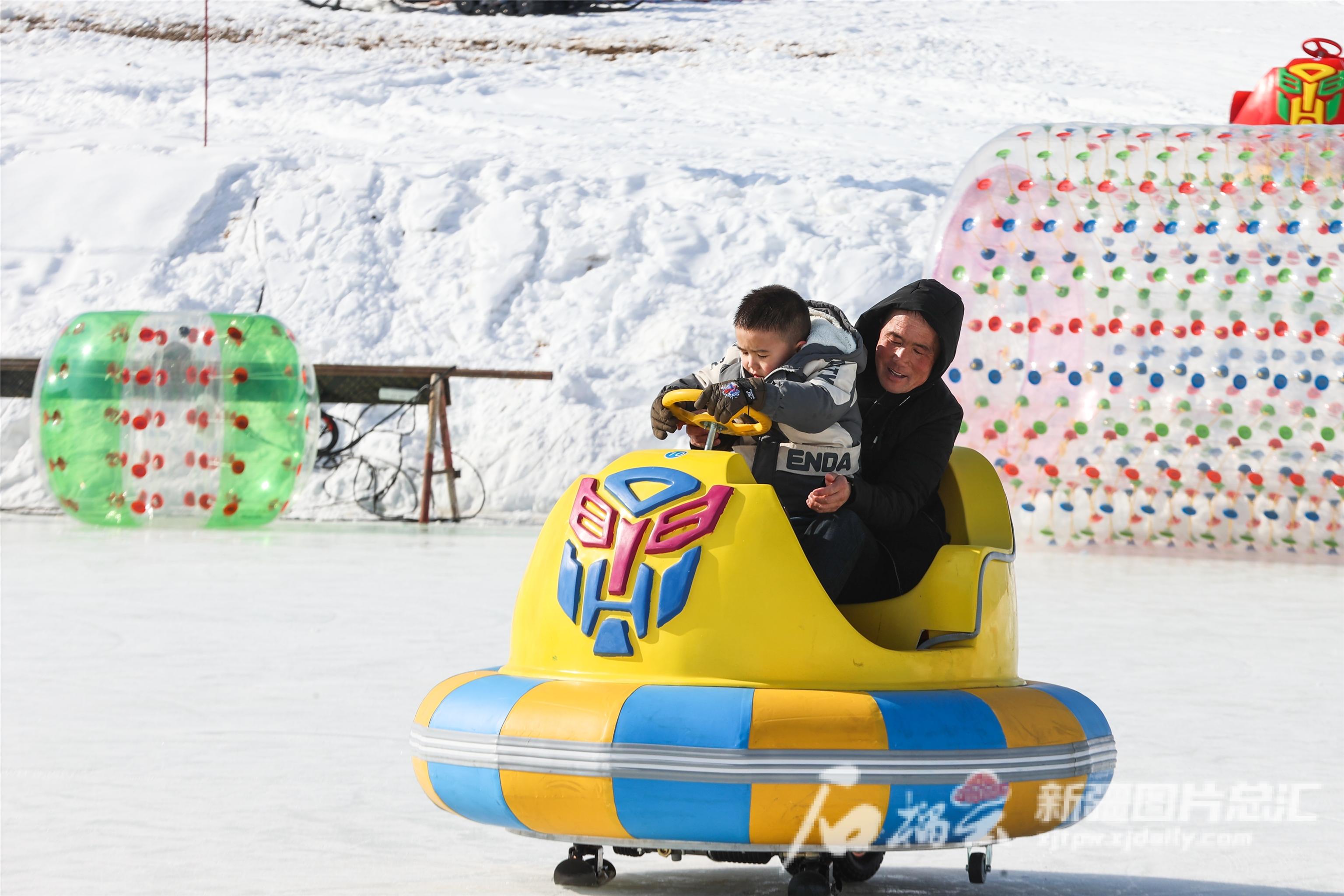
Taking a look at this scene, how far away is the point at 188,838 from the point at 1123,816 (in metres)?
1.86

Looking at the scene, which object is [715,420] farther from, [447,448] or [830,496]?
[447,448]

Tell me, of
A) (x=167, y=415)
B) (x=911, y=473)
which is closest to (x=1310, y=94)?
(x=167, y=415)

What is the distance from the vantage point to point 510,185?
14562 millimetres

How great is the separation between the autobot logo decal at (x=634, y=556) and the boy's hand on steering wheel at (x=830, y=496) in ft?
0.61

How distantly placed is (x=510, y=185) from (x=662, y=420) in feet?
40.0

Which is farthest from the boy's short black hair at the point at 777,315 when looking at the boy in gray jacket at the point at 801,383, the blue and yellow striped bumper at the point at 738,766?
the blue and yellow striped bumper at the point at 738,766

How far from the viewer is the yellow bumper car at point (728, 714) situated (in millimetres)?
2299

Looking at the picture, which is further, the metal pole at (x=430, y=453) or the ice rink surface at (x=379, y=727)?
the metal pole at (x=430, y=453)

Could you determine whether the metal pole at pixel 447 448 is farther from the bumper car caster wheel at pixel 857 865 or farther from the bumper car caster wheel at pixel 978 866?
the bumper car caster wheel at pixel 978 866

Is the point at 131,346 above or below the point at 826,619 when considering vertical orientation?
below

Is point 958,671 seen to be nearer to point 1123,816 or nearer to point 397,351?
point 1123,816

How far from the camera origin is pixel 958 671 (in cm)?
263

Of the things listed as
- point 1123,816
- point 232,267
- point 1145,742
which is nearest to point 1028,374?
point 1145,742

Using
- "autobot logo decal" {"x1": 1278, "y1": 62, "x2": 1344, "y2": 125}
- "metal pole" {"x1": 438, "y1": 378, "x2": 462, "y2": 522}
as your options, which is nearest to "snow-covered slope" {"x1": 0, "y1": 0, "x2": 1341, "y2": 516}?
"metal pole" {"x1": 438, "y1": 378, "x2": 462, "y2": 522}
